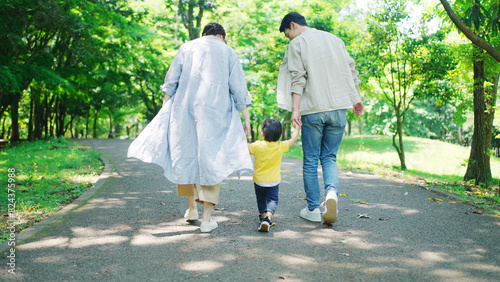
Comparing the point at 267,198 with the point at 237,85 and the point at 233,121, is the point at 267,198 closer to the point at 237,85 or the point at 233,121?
the point at 233,121

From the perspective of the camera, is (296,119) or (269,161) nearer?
(269,161)

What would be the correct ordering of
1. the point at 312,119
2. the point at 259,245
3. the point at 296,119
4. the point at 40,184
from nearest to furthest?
the point at 259,245 → the point at 296,119 → the point at 312,119 → the point at 40,184

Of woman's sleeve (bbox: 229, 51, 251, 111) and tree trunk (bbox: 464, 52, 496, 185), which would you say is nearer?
woman's sleeve (bbox: 229, 51, 251, 111)

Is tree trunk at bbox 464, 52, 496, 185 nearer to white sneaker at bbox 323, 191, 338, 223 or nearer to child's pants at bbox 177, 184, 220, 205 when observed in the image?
white sneaker at bbox 323, 191, 338, 223

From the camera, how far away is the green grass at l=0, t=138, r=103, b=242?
440cm

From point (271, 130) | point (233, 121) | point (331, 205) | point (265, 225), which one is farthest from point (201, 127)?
point (331, 205)

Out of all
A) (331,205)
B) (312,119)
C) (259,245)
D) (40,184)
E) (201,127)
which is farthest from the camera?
(40,184)

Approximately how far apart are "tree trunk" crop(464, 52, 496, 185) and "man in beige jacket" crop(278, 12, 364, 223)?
17.5 feet

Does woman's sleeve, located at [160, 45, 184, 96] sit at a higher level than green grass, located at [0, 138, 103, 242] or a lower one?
higher

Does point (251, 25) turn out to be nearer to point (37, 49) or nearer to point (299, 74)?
point (37, 49)

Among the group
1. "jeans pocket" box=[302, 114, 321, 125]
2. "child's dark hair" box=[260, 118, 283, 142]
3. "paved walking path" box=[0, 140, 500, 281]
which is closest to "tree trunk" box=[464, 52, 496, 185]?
"paved walking path" box=[0, 140, 500, 281]

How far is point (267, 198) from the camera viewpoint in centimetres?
390

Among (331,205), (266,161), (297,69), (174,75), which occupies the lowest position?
(331,205)

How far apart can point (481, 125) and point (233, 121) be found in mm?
6657
